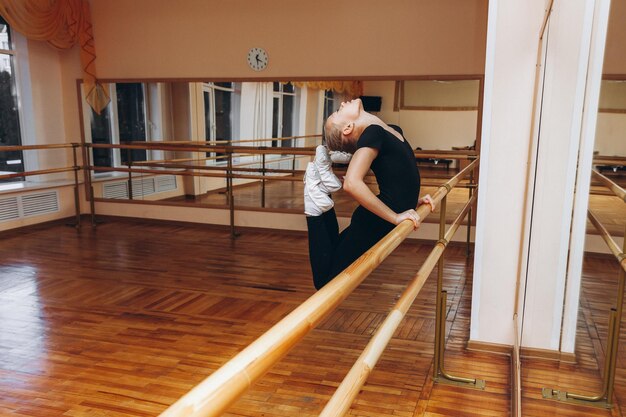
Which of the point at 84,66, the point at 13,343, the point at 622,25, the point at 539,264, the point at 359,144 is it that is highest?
the point at 84,66

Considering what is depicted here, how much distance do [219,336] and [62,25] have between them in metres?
4.25

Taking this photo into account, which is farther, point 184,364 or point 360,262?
point 184,364

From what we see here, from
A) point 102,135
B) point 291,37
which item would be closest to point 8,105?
point 102,135

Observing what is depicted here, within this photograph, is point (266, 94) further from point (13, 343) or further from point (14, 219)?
point (13, 343)

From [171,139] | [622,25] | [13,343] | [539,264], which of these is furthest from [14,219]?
[622,25]

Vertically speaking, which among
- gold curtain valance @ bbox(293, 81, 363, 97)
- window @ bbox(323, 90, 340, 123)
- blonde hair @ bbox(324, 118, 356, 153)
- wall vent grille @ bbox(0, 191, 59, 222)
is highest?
gold curtain valance @ bbox(293, 81, 363, 97)

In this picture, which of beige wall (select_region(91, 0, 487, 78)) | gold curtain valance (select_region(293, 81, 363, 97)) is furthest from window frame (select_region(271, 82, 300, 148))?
beige wall (select_region(91, 0, 487, 78))

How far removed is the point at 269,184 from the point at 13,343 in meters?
4.71

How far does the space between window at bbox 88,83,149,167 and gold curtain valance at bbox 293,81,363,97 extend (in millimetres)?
3260

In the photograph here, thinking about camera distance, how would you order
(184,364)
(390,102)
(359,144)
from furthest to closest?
(390,102) → (184,364) → (359,144)

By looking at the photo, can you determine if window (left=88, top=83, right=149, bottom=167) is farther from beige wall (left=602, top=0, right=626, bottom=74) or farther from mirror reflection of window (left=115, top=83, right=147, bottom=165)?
beige wall (left=602, top=0, right=626, bottom=74)

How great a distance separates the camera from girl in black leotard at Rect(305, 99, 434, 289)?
194 centimetres

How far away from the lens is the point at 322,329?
286 cm

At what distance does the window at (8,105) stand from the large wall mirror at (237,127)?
684 millimetres
